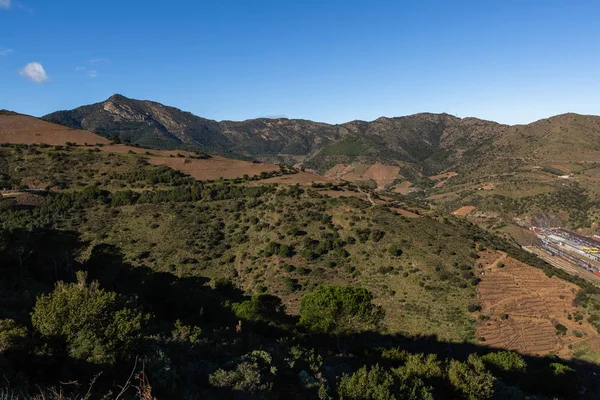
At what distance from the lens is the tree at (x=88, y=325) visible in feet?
41.5

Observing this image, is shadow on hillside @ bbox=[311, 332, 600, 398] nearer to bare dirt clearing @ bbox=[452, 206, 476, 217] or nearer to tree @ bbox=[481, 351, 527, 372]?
tree @ bbox=[481, 351, 527, 372]

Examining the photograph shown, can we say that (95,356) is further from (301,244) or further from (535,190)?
(535,190)

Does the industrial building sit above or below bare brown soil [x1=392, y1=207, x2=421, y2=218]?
below

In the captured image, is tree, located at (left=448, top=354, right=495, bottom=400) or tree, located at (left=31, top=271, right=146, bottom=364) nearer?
tree, located at (left=31, top=271, right=146, bottom=364)

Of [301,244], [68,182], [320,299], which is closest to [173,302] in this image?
[320,299]

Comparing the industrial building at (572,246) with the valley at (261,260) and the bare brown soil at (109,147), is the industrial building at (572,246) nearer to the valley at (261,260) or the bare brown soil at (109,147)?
the valley at (261,260)

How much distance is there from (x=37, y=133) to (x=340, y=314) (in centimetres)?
9734

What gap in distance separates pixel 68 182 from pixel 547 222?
5496 inches

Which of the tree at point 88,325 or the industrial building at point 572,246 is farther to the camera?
the industrial building at point 572,246

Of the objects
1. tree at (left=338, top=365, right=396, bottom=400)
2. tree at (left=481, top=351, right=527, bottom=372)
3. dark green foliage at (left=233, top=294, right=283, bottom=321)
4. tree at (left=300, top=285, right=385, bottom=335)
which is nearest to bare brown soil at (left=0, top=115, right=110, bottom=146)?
dark green foliage at (left=233, top=294, right=283, bottom=321)

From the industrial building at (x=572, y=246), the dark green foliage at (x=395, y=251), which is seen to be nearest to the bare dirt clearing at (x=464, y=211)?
the industrial building at (x=572, y=246)

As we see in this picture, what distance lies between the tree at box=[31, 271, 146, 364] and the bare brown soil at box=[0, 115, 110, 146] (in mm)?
88756

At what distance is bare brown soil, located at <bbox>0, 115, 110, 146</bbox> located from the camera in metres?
84.0

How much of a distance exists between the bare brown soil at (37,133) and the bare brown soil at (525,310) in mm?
95070
